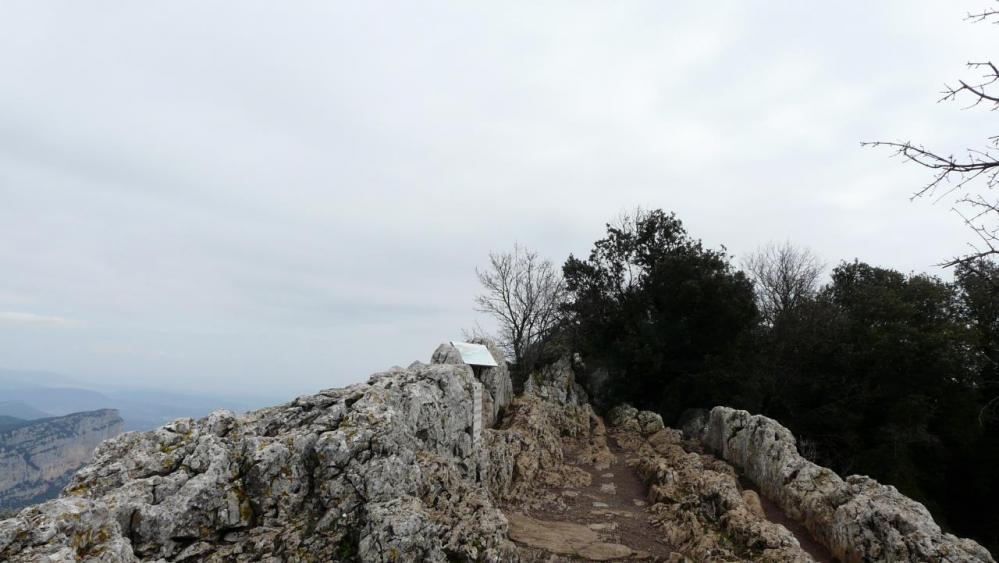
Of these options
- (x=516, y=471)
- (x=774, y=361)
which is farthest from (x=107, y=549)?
(x=774, y=361)

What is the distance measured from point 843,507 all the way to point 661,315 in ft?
56.7

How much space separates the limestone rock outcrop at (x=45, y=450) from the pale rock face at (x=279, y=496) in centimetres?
12282

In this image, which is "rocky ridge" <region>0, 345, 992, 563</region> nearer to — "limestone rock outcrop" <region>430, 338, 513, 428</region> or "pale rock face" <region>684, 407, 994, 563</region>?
"pale rock face" <region>684, 407, 994, 563</region>

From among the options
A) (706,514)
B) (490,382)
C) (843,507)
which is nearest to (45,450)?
(490,382)

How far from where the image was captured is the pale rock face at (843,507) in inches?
442

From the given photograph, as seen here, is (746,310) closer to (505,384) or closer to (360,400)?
(505,384)

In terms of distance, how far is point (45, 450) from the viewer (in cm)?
12512

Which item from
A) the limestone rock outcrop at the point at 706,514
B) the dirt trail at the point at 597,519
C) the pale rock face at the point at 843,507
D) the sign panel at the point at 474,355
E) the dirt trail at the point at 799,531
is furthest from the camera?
the sign panel at the point at 474,355

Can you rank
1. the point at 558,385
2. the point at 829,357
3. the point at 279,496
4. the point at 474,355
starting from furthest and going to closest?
the point at 558,385 → the point at 829,357 → the point at 474,355 → the point at 279,496

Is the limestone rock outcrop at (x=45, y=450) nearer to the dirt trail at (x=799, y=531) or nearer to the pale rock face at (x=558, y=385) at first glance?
the pale rock face at (x=558, y=385)

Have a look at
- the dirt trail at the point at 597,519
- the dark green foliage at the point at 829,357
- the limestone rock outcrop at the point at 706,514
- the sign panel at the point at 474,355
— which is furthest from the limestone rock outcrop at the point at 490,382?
the dark green foliage at the point at 829,357

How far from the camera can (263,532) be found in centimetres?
835

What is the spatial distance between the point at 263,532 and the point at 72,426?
187 meters

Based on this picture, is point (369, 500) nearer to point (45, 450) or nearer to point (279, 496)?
point (279, 496)
